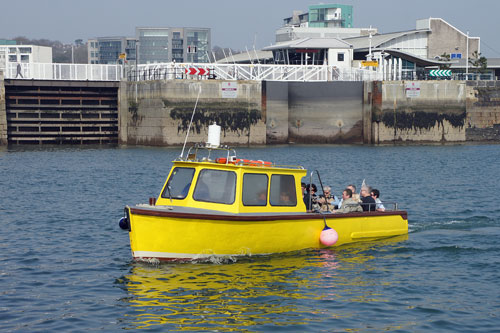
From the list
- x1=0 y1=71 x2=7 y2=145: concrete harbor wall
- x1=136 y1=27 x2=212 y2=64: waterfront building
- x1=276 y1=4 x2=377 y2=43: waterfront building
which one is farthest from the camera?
x1=136 y1=27 x2=212 y2=64: waterfront building

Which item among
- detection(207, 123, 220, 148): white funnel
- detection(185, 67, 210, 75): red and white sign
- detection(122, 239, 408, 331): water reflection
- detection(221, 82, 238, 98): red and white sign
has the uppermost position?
detection(185, 67, 210, 75): red and white sign

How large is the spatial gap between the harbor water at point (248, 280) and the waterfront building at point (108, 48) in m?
160

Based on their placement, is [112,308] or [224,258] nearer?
[112,308]

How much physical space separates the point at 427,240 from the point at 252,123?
110ft

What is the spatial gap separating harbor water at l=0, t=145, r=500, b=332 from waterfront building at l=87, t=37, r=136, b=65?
525ft

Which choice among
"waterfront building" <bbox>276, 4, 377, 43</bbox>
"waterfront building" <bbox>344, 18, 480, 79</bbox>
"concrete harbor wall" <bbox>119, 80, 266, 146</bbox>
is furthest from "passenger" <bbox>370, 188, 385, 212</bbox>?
"waterfront building" <bbox>276, 4, 377, 43</bbox>

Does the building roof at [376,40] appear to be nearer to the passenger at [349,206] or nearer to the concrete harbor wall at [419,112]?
the concrete harbor wall at [419,112]

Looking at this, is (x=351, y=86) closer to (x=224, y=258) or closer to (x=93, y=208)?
(x=93, y=208)

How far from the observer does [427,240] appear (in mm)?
18875

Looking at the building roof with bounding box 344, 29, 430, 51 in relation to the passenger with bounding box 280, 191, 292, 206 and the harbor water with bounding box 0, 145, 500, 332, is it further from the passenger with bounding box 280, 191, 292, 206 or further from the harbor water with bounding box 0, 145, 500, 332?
the passenger with bounding box 280, 191, 292, 206

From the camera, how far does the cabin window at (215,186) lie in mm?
15305

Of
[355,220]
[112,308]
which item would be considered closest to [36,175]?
[355,220]

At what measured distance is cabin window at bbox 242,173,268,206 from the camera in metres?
15.4

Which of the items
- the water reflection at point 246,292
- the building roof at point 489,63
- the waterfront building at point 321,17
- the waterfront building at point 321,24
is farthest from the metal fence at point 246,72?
the waterfront building at point 321,17
